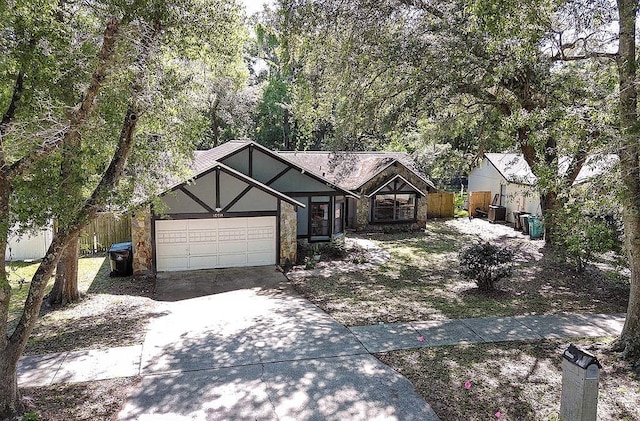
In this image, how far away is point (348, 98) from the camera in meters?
14.5

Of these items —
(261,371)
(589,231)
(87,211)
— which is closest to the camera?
(87,211)

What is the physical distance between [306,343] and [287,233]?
703cm

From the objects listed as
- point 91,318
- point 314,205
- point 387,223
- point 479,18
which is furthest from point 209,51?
point 387,223

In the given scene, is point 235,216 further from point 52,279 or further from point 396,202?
point 396,202

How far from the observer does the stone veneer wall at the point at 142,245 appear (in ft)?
45.6

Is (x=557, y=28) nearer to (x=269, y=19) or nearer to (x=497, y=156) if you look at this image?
(x=269, y=19)

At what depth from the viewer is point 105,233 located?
17469 mm

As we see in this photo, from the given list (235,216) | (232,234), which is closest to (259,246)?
(232,234)

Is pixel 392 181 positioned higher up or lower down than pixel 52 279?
higher up

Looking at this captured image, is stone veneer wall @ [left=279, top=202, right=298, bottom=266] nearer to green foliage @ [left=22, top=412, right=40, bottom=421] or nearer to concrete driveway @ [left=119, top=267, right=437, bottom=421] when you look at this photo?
concrete driveway @ [left=119, top=267, right=437, bottom=421]

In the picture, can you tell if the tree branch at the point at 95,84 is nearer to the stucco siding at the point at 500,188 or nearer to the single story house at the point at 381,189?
the single story house at the point at 381,189

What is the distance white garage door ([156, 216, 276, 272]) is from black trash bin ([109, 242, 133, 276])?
31.8 inches

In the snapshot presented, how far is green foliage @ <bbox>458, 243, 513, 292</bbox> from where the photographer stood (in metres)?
11.8

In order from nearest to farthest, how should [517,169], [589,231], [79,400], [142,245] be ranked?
[79,400] < [589,231] < [142,245] < [517,169]
